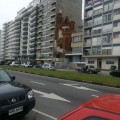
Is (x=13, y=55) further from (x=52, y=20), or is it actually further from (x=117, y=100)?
(x=117, y=100)

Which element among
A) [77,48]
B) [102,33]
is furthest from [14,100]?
[77,48]

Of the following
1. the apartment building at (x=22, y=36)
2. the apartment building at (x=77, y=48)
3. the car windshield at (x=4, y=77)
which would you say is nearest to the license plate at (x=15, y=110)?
the car windshield at (x=4, y=77)

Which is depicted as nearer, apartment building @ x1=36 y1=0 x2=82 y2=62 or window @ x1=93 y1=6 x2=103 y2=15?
window @ x1=93 y1=6 x2=103 y2=15

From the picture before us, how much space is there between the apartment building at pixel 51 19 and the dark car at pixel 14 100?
329 feet

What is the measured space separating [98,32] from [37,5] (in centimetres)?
6648

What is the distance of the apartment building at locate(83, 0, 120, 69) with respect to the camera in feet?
224

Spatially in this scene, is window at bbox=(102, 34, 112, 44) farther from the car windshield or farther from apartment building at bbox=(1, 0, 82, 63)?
the car windshield

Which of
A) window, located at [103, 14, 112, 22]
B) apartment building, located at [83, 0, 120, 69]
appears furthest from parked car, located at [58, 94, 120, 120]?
window, located at [103, 14, 112, 22]

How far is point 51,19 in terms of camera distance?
384 ft

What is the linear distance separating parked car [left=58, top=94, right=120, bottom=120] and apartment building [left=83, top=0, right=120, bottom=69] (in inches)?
2536

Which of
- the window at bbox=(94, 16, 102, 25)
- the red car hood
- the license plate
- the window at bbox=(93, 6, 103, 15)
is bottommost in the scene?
the license plate

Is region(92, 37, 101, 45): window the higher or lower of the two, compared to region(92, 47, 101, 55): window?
higher

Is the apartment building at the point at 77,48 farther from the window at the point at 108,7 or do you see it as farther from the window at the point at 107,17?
the window at the point at 108,7

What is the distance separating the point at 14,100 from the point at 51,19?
111226 millimetres
